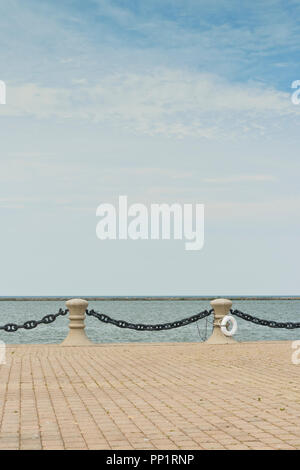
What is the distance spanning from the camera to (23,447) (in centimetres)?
712

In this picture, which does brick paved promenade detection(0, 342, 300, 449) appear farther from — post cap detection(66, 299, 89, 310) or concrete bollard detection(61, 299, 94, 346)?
post cap detection(66, 299, 89, 310)

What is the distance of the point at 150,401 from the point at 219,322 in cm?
1059

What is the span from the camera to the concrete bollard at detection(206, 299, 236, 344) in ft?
65.9

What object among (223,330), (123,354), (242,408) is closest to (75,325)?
(123,354)

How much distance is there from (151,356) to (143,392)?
583 cm

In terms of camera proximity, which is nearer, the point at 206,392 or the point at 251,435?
the point at 251,435

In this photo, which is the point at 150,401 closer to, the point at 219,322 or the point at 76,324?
the point at 76,324

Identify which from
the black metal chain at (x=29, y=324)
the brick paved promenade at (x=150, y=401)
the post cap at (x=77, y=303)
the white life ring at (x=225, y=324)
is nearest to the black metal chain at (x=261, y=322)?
the white life ring at (x=225, y=324)

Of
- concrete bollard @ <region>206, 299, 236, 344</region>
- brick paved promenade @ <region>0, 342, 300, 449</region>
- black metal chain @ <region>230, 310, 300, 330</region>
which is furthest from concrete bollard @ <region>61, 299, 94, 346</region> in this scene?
black metal chain @ <region>230, 310, 300, 330</region>

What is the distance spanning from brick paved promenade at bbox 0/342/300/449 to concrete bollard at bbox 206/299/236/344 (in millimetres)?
3250

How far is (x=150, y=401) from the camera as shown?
9.88m

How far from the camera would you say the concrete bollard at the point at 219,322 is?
20.1 meters

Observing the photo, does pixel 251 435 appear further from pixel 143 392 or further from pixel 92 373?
pixel 92 373

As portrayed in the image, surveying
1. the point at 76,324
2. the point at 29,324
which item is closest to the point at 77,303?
the point at 76,324
